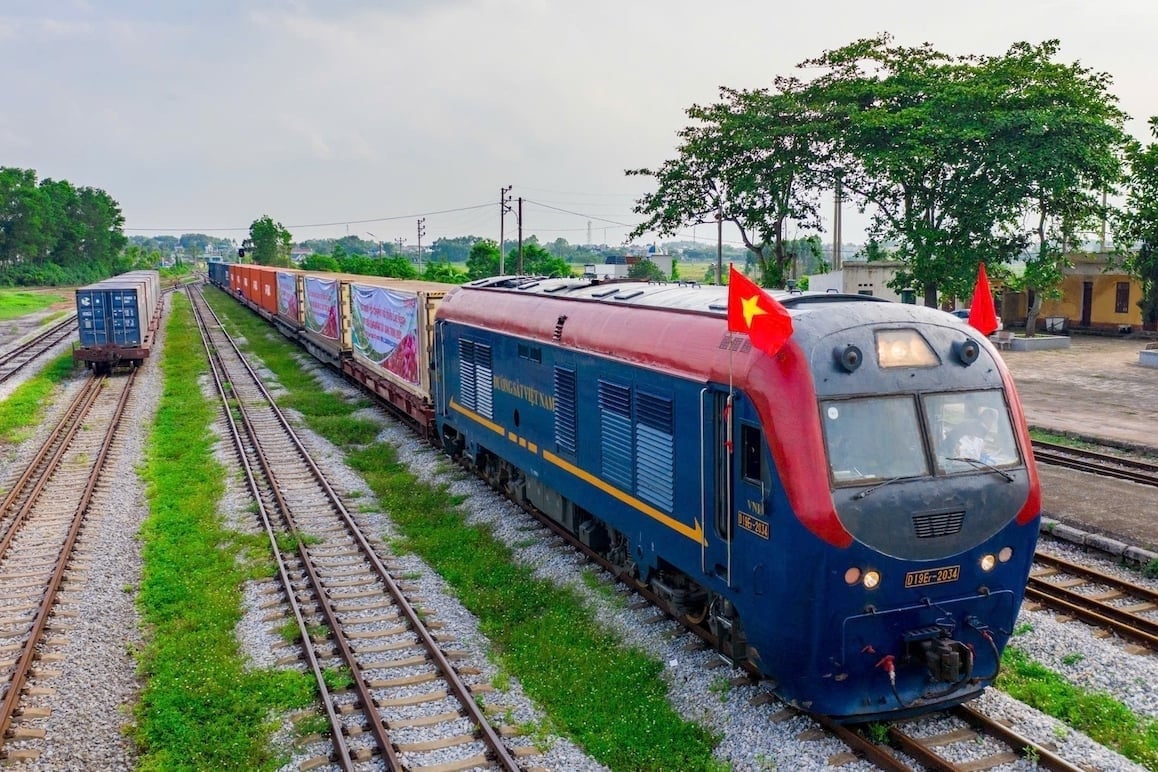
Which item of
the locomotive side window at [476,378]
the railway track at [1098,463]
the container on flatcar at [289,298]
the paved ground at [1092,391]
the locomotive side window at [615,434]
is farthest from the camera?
the container on flatcar at [289,298]

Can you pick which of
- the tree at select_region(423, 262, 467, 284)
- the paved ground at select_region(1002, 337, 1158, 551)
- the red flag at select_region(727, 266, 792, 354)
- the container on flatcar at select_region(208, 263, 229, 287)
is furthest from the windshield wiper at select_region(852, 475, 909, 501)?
the container on flatcar at select_region(208, 263, 229, 287)

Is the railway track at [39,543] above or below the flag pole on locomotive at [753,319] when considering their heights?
below

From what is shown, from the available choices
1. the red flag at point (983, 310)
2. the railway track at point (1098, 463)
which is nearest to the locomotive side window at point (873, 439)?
the red flag at point (983, 310)

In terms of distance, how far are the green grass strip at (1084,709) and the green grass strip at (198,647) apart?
22.2 ft

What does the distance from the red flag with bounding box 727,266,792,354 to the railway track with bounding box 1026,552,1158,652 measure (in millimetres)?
5766

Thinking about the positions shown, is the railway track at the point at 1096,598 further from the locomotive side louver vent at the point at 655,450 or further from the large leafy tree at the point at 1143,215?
the large leafy tree at the point at 1143,215

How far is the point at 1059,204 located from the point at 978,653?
3035 centimetres

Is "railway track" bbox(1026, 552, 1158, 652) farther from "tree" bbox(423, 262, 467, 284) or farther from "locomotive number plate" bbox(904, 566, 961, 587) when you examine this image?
"tree" bbox(423, 262, 467, 284)

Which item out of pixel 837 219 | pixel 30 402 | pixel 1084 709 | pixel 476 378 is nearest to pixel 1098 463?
pixel 1084 709

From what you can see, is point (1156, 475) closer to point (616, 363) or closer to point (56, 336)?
point (616, 363)

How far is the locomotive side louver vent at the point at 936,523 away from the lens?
23.8 feet

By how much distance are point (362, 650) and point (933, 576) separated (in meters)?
6.06

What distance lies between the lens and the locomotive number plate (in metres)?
7.31

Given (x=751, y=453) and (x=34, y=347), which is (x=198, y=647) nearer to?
(x=751, y=453)
